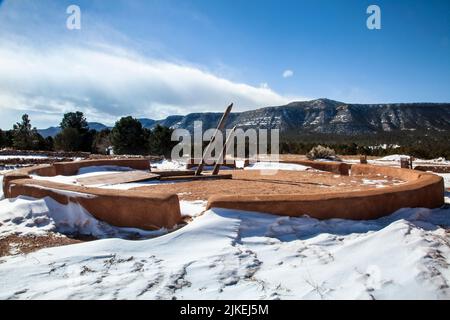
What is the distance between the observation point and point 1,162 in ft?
43.9

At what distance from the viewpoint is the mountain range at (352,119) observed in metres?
85.4

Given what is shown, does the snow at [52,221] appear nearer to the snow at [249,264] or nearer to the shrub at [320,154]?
the snow at [249,264]

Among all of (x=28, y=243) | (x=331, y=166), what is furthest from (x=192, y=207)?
(x=331, y=166)

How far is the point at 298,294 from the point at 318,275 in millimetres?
373

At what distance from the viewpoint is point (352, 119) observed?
93062 mm

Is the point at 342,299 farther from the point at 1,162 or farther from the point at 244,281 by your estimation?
the point at 1,162

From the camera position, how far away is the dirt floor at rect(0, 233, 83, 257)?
3.34m

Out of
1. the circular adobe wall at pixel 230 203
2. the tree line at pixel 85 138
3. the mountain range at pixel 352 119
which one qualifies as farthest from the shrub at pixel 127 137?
the mountain range at pixel 352 119

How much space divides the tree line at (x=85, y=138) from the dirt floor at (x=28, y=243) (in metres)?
26.3

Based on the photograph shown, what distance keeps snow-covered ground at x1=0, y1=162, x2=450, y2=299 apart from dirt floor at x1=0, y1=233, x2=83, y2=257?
0.62ft

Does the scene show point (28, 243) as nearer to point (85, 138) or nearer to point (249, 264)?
point (249, 264)

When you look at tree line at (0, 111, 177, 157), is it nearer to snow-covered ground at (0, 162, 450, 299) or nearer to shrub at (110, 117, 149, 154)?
shrub at (110, 117, 149, 154)

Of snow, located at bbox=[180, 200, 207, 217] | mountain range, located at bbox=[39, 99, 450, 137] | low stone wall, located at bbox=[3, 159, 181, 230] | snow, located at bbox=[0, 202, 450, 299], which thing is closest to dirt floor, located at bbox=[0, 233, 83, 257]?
snow, located at bbox=[0, 202, 450, 299]
